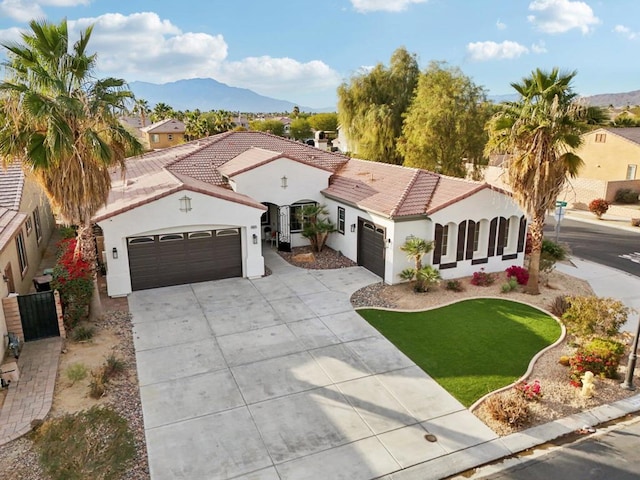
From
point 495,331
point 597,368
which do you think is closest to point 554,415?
point 597,368

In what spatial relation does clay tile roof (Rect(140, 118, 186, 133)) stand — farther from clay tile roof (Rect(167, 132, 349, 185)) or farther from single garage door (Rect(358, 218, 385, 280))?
single garage door (Rect(358, 218, 385, 280))

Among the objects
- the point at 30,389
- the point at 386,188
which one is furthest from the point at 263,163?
the point at 30,389

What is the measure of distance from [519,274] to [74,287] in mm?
16935

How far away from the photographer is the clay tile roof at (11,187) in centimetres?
1733

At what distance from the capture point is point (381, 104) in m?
37.2

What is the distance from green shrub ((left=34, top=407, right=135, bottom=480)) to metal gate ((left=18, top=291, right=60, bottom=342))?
15.7ft

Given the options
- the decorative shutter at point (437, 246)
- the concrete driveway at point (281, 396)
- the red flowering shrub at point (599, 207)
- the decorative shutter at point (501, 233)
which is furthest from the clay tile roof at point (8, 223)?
the red flowering shrub at point (599, 207)

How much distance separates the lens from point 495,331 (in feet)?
49.0

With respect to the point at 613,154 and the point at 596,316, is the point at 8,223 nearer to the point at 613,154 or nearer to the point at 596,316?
the point at 596,316

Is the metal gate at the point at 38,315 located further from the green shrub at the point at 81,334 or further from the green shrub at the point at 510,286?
the green shrub at the point at 510,286

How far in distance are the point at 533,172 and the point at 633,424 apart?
29.4 ft

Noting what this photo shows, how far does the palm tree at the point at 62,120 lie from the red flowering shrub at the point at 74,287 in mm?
1533

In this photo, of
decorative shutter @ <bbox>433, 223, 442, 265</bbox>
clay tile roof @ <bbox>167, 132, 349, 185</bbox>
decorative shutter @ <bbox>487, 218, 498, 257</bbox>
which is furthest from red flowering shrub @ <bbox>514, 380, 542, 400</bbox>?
clay tile roof @ <bbox>167, 132, 349, 185</bbox>

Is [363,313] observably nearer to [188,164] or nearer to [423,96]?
[188,164]
